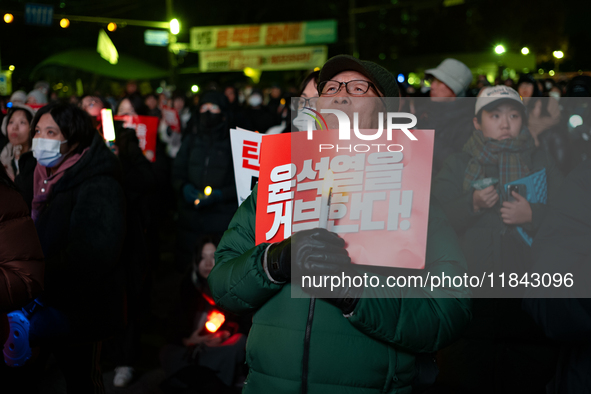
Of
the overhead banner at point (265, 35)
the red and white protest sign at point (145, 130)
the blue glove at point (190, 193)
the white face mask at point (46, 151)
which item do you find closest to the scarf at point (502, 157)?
the white face mask at point (46, 151)

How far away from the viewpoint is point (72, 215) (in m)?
2.91

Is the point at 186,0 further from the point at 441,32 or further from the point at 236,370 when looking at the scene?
the point at 236,370

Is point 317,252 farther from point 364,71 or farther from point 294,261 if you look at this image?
point 364,71

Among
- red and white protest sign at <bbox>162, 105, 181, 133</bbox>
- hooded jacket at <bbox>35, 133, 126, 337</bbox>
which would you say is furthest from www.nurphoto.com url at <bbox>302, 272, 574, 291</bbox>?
red and white protest sign at <bbox>162, 105, 181, 133</bbox>

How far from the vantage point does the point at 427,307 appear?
5.31 feet

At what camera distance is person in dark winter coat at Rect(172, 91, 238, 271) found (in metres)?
5.14

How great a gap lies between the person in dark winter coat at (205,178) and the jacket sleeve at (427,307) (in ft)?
11.4

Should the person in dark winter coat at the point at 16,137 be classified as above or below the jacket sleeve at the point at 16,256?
above

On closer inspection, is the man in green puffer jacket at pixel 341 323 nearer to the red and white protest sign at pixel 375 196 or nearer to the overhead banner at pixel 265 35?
the red and white protest sign at pixel 375 196

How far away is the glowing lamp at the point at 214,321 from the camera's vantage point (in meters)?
4.08

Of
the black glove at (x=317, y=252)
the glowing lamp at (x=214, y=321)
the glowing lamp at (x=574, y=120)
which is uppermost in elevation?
the glowing lamp at (x=574, y=120)

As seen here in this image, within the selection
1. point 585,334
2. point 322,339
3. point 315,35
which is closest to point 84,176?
point 322,339

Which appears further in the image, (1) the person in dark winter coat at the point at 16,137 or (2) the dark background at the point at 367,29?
(2) the dark background at the point at 367,29

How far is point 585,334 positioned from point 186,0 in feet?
127
